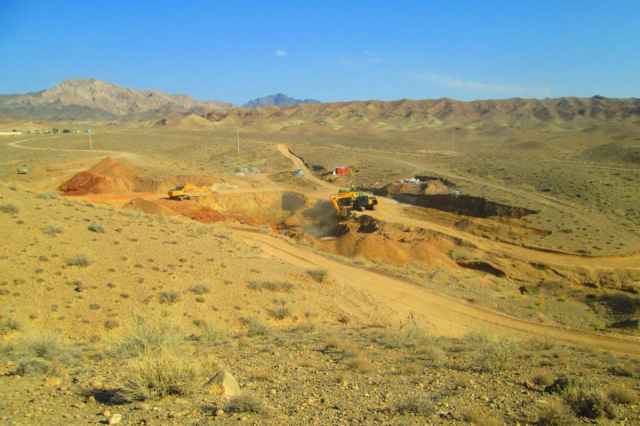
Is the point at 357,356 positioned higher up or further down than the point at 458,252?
higher up

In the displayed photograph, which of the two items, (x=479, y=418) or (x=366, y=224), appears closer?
(x=479, y=418)

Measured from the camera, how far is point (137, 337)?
9172mm

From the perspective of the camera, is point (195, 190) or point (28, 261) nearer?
point (28, 261)

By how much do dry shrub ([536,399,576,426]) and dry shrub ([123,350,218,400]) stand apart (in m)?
4.87

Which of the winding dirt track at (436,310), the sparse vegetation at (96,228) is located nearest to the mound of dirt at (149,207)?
the winding dirt track at (436,310)

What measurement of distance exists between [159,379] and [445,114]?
182m

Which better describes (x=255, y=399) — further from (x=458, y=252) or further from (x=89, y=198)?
(x=89, y=198)

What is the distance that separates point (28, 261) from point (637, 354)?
19350 millimetres

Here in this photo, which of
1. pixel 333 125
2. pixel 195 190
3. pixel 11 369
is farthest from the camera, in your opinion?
pixel 333 125

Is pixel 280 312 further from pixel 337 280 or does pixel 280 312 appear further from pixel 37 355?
pixel 37 355

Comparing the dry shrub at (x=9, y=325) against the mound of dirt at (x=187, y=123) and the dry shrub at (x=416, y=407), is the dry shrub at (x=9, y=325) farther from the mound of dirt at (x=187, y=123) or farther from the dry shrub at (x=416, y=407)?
the mound of dirt at (x=187, y=123)

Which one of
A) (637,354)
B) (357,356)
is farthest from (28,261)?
(637,354)

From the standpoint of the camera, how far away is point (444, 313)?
19.4 m

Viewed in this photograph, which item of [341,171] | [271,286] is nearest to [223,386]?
[271,286]
